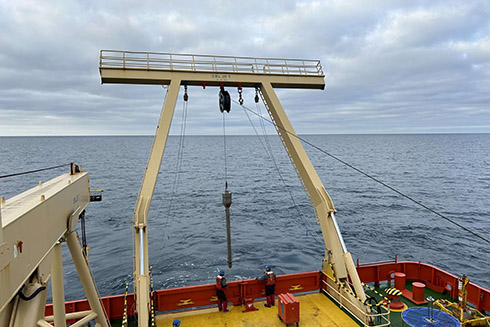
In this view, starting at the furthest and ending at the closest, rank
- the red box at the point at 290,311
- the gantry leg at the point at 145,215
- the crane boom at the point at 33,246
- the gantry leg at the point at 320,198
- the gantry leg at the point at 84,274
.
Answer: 1. the gantry leg at the point at 320,198
2. the red box at the point at 290,311
3. the gantry leg at the point at 145,215
4. the gantry leg at the point at 84,274
5. the crane boom at the point at 33,246

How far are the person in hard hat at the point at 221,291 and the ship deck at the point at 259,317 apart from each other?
23cm

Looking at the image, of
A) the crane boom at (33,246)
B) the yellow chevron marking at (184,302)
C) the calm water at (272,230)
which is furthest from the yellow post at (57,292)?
the calm water at (272,230)

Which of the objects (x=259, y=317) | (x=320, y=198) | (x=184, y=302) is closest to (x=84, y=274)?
(x=184, y=302)

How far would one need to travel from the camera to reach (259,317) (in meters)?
12.1

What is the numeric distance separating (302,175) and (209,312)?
6.55 metres

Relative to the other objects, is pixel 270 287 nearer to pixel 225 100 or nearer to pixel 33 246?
pixel 225 100

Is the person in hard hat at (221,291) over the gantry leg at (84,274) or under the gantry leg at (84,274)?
under

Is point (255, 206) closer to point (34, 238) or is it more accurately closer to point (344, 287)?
point (344, 287)

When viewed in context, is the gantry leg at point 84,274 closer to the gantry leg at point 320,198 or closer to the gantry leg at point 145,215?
the gantry leg at point 145,215

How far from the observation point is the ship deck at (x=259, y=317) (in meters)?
11.7

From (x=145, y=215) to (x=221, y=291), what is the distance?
4.02m

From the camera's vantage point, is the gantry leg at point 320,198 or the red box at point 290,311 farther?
the gantry leg at point 320,198

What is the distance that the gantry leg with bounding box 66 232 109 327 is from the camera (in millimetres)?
7454

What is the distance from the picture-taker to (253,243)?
1120 inches
